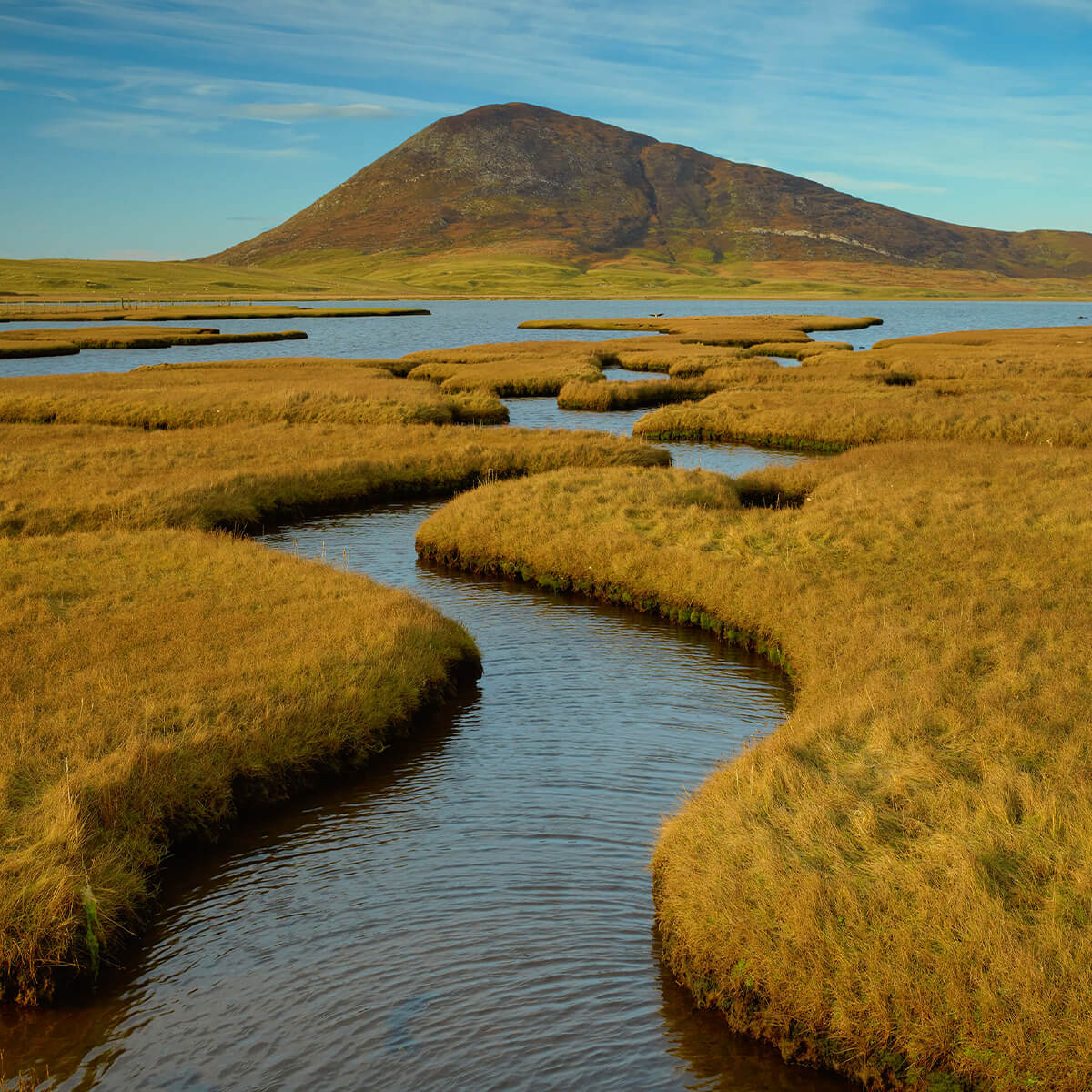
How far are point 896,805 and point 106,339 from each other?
4335 inches

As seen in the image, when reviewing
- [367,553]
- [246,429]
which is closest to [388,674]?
[367,553]

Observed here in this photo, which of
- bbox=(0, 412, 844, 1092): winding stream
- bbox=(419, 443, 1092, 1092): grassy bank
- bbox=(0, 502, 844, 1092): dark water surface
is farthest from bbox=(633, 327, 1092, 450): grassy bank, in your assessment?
bbox=(0, 502, 844, 1092): dark water surface

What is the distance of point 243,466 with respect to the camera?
37156 millimetres

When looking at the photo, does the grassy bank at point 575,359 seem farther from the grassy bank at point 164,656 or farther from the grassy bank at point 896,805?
the grassy bank at point 896,805

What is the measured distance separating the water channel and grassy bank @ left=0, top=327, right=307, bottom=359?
91.8 m

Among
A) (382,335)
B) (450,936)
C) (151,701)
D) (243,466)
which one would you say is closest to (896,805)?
(450,936)

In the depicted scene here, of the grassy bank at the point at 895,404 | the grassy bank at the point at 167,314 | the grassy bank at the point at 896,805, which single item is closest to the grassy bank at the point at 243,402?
the grassy bank at the point at 895,404

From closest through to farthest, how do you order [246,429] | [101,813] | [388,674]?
1. [101,813]
2. [388,674]
3. [246,429]

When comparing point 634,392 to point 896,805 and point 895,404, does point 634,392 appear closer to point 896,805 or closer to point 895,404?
point 895,404

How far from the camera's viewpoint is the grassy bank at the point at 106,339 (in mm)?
95088

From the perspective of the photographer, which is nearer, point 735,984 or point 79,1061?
point 79,1061

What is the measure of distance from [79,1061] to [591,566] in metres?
17.5

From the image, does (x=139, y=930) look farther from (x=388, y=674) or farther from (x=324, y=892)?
(x=388, y=674)

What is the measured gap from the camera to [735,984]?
957 centimetres
